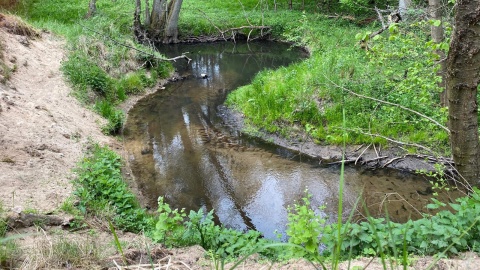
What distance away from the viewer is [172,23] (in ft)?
64.6

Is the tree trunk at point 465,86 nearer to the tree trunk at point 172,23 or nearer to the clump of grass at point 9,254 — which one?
the clump of grass at point 9,254

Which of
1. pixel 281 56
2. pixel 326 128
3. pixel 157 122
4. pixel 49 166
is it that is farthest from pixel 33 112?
pixel 281 56

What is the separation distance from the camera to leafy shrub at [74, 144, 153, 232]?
18.2ft

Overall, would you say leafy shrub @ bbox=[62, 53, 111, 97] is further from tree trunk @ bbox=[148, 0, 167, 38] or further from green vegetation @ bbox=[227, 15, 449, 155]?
tree trunk @ bbox=[148, 0, 167, 38]

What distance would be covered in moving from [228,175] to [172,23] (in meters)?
13.5

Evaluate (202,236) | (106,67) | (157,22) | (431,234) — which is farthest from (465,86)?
Result: (157,22)

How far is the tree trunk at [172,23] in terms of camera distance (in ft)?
63.0

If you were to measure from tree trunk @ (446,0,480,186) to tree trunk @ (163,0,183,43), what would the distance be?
1680 centimetres

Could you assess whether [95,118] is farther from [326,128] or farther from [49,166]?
[326,128]

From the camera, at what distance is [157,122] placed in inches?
429

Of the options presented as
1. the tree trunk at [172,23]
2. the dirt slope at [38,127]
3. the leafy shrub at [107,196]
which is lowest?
the leafy shrub at [107,196]

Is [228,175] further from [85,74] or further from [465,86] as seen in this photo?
[85,74]

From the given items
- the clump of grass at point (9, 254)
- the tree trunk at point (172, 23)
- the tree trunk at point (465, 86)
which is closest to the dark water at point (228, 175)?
the tree trunk at point (465, 86)

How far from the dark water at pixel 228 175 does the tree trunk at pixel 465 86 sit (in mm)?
1033
